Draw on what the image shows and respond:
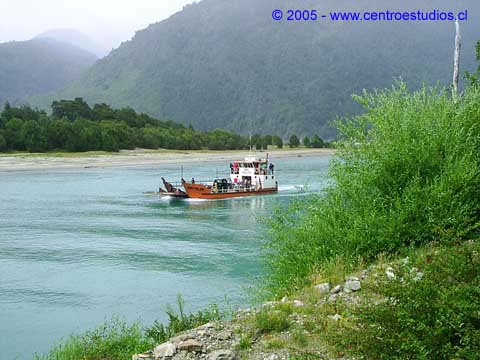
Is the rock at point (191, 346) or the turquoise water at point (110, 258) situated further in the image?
the turquoise water at point (110, 258)

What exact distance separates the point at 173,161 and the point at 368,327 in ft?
271

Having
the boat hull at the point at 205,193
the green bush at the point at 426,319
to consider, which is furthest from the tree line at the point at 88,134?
the green bush at the point at 426,319

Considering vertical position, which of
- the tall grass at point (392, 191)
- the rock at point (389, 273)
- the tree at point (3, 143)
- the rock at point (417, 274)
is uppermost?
the tree at point (3, 143)

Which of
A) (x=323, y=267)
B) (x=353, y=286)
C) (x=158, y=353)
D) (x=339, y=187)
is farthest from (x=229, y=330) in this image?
(x=339, y=187)

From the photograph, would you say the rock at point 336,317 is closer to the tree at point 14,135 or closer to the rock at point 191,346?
the rock at point 191,346

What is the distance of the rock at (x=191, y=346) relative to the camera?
289 inches

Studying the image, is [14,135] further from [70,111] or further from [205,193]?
[205,193]

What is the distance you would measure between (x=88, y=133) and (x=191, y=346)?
87386 millimetres

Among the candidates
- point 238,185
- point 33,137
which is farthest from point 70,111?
point 238,185

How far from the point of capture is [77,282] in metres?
19.6

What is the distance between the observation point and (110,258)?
23.9 m

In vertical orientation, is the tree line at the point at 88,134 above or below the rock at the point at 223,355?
above

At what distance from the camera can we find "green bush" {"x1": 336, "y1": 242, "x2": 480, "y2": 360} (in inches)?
239

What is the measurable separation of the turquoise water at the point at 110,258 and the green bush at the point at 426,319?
746cm
